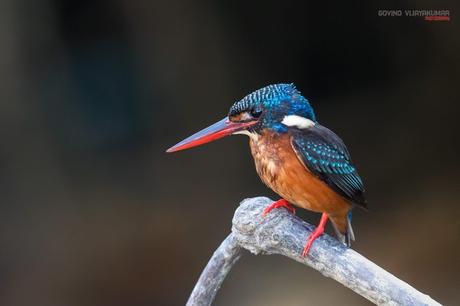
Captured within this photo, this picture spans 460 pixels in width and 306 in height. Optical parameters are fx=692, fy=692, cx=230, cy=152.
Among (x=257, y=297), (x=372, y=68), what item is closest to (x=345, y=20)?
(x=372, y=68)

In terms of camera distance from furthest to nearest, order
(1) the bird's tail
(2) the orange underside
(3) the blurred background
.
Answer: (3) the blurred background, (1) the bird's tail, (2) the orange underside

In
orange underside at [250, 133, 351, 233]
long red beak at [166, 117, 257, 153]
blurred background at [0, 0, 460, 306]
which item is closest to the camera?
long red beak at [166, 117, 257, 153]

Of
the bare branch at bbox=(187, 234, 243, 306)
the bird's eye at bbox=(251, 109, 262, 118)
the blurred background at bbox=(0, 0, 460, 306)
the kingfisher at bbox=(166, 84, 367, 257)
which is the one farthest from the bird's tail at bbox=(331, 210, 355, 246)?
the blurred background at bbox=(0, 0, 460, 306)

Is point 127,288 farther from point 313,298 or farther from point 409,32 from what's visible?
point 409,32

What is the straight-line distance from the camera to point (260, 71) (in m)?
3.01

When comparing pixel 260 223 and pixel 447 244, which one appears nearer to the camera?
pixel 260 223

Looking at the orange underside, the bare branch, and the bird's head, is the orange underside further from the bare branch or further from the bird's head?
the bare branch

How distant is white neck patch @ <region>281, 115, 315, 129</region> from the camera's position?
1.46m

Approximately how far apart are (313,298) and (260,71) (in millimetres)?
1076

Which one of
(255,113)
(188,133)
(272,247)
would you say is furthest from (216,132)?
(188,133)

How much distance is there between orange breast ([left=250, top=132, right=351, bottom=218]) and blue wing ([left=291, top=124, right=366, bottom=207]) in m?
0.01

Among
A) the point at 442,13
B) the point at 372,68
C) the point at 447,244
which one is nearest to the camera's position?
the point at 442,13

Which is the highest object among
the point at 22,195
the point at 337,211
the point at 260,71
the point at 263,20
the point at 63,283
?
the point at 263,20

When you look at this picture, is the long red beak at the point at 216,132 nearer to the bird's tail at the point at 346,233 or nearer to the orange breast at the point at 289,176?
the orange breast at the point at 289,176
